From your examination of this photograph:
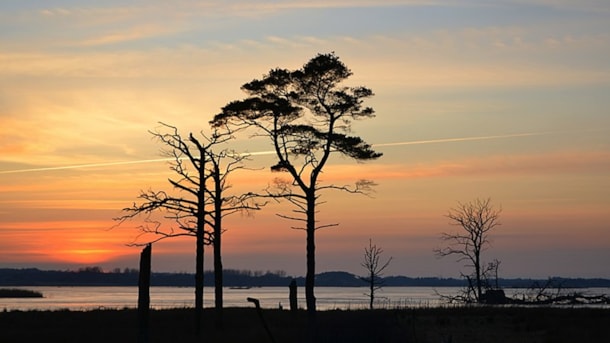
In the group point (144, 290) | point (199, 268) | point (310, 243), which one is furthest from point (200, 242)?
point (144, 290)

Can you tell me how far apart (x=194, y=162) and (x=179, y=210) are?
7.17 ft

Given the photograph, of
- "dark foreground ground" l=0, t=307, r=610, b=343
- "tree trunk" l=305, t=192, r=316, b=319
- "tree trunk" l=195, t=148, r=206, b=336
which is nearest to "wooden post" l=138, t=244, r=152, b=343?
"dark foreground ground" l=0, t=307, r=610, b=343

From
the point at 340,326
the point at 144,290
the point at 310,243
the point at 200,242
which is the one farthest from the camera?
the point at 310,243

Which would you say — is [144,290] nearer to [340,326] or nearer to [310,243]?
[340,326]

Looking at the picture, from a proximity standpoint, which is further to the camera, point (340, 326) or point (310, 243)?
point (310, 243)

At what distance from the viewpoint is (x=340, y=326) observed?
100ft

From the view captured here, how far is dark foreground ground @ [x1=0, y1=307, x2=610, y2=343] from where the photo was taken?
30875 mm

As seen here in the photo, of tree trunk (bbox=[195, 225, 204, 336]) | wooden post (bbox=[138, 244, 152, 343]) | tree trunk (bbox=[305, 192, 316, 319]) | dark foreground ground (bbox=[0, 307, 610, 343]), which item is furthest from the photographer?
tree trunk (bbox=[305, 192, 316, 319])

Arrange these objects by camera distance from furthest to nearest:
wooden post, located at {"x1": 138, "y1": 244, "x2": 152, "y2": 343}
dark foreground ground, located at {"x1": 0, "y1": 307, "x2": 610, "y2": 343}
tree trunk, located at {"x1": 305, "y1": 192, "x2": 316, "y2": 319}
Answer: tree trunk, located at {"x1": 305, "y1": 192, "x2": 316, "y2": 319} → dark foreground ground, located at {"x1": 0, "y1": 307, "x2": 610, "y2": 343} → wooden post, located at {"x1": 138, "y1": 244, "x2": 152, "y2": 343}

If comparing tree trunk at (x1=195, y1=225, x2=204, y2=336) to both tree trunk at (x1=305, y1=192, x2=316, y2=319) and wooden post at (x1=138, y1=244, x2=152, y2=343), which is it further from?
wooden post at (x1=138, y1=244, x2=152, y2=343)

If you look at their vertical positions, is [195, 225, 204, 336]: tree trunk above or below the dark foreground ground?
above

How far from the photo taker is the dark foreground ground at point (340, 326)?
101 feet

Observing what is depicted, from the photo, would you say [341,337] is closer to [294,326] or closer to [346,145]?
[294,326]

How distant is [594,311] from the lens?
137 ft
